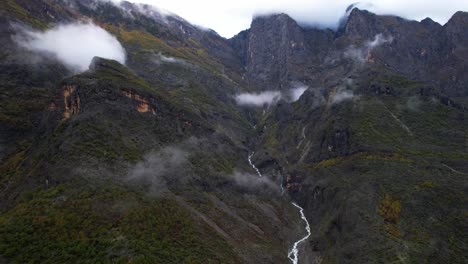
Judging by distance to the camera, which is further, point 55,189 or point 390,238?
point 390,238

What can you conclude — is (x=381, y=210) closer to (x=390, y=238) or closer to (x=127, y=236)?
(x=390, y=238)

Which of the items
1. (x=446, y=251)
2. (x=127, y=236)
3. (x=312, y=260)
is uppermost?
(x=446, y=251)

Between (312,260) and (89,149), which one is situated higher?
(89,149)

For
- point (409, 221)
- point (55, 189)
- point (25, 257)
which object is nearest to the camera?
point (25, 257)

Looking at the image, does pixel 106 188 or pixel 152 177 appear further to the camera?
pixel 152 177

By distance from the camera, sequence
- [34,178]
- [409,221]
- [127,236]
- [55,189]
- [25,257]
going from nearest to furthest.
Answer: [25,257]
[127,236]
[55,189]
[34,178]
[409,221]

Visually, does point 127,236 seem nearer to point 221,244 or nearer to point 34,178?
point 221,244

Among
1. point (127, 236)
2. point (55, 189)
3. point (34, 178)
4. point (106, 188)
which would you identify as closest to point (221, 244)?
point (127, 236)

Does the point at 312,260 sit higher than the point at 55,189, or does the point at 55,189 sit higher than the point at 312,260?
the point at 55,189

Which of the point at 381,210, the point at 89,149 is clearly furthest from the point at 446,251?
the point at 89,149
